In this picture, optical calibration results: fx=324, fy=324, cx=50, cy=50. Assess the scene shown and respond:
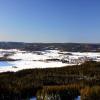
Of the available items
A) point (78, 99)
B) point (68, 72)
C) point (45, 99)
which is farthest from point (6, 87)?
point (68, 72)

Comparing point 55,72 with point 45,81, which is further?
point 55,72

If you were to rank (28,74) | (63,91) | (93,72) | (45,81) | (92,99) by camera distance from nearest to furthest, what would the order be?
1. (92,99)
2. (63,91)
3. (45,81)
4. (28,74)
5. (93,72)

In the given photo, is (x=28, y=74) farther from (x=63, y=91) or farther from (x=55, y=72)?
(x=63, y=91)

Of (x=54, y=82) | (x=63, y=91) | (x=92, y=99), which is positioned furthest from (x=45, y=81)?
(x=92, y=99)

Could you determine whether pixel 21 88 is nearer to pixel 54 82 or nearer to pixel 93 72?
pixel 54 82

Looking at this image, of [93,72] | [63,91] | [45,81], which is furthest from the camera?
[93,72]

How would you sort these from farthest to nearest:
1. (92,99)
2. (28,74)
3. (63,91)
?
(28,74) < (63,91) < (92,99)

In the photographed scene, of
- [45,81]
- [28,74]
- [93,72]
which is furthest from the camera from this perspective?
[93,72]

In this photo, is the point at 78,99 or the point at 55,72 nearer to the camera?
the point at 78,99
